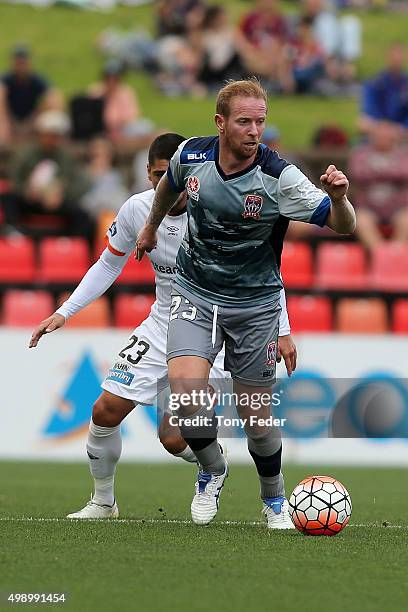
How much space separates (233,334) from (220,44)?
1593cm

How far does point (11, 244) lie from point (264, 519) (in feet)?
26.7

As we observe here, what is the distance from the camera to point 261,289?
23.5ft

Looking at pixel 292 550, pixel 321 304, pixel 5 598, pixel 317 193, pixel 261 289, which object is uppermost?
pixel 317 193

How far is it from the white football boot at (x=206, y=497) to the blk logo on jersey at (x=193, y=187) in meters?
1.69

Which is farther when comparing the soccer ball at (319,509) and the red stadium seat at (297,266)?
the red stadium seat at (297,266)

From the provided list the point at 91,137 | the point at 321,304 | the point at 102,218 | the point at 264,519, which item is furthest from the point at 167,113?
the point at 264,519

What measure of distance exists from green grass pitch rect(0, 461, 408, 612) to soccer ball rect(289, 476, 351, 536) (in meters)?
0.10

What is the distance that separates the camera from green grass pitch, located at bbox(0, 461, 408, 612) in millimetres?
5250

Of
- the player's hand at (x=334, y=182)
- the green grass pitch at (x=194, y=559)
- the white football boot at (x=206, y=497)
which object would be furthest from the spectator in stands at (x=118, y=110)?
the player's hand at (x=334, y=182)

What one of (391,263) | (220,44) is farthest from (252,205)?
(220,44)

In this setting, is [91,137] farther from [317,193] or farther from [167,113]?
[317,193]

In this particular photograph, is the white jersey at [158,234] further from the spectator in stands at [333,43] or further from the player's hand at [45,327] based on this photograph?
the spectator in stands at [333,43]

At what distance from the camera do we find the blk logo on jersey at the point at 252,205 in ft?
22.5

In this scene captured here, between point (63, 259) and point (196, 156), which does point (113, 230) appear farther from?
point (63, 259)
